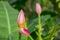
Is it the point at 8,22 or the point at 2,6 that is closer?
the point at 8,22

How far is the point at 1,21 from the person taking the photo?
1224 mm

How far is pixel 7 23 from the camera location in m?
1.24

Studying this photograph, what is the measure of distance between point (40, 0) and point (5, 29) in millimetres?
965

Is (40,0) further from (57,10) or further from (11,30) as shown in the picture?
(11,30)

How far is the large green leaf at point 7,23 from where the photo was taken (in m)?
1.15

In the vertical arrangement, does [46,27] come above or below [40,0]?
below

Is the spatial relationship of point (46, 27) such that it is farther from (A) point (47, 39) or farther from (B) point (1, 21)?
(A) point (47, 39)

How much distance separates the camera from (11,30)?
1183 mm

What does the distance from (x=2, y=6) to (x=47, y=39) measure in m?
0.45

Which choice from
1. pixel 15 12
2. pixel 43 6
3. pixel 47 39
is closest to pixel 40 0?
pixel 43 6

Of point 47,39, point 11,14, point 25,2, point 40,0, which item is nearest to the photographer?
point 47,39

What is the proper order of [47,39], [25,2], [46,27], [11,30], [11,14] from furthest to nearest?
[25,2]
[46,27]
[11,14]
[11,30]
[47,39]

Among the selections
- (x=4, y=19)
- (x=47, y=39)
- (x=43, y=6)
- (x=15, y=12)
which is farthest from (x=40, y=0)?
(x=47, y=39)

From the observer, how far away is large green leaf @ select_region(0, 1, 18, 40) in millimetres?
1153
